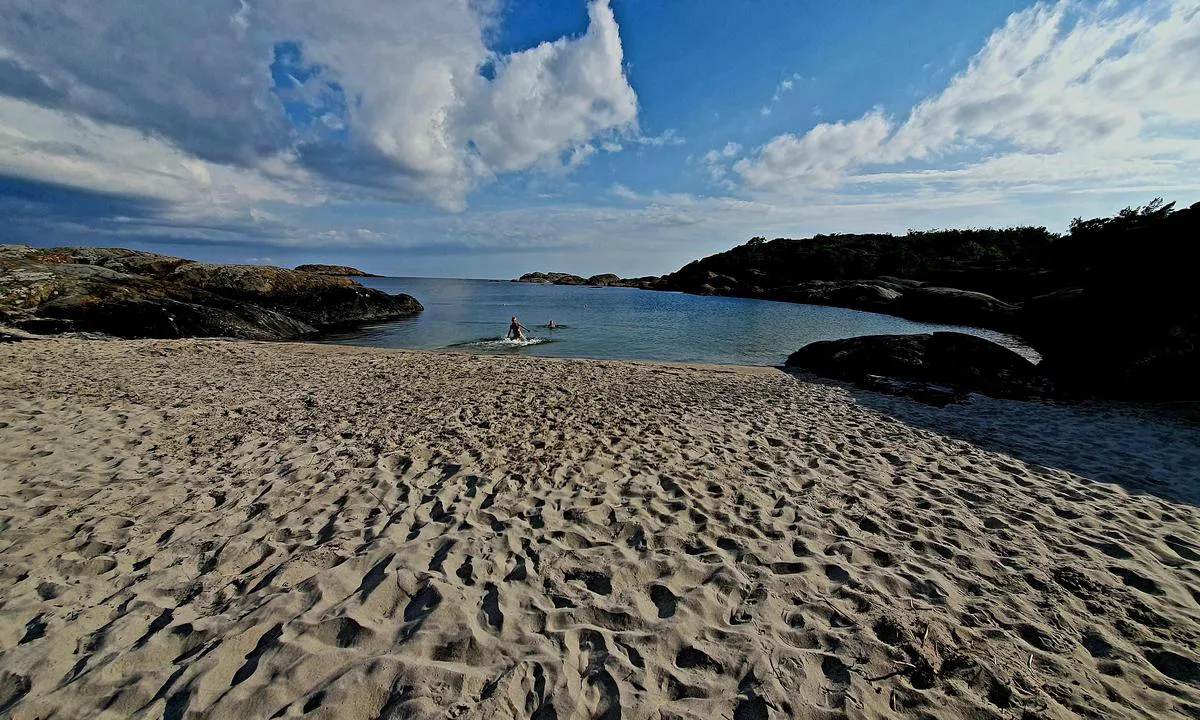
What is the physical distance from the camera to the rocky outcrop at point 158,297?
18484mm

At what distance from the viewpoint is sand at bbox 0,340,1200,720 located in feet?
10.1

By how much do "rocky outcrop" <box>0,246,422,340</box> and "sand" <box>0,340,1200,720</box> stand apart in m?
13.8

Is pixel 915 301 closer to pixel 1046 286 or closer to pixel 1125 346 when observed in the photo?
pixel 1046 286

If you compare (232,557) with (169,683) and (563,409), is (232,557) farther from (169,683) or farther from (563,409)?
(563,409)

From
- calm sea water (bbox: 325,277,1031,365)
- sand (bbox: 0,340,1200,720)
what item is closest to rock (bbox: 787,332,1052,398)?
sand (bbox: 0,340,1200,720)

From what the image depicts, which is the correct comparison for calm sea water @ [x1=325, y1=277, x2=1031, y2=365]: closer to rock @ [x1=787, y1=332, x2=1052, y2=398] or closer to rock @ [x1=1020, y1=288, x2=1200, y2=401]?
rock @ [x1=787, y1=332, x2=1052, y2=398]

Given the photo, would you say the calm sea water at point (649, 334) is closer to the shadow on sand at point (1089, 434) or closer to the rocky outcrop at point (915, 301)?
the rocky outcrop at point (915, 301)

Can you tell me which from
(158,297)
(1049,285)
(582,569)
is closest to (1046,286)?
(1049,285)

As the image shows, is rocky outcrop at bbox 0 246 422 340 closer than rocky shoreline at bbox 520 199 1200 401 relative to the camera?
No

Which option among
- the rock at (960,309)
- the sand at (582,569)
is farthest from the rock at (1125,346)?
the rock at (960,309)

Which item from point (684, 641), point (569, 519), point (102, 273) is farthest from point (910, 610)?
point (102, 273)

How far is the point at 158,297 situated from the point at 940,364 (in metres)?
31.3

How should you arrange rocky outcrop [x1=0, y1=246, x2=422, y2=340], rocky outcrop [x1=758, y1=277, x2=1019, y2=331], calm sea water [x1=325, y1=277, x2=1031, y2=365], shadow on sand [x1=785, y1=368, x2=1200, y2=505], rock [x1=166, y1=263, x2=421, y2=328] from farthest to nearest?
1. rocky outcrop [x1=758, y1=277, x2=1019, y2=331]
2. rock [x1=166, y1=263, x2=421, y2=328]
3. calm sea water [x1=325, y1=277, x2=1031, y2=365]
4. rocky outcrop [x1=0, y1=246, x2=422, y2=340]
5. shadow on sand [x1=785, y1=368, x2=1200, y2=505]

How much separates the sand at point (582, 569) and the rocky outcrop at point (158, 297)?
545 inches
